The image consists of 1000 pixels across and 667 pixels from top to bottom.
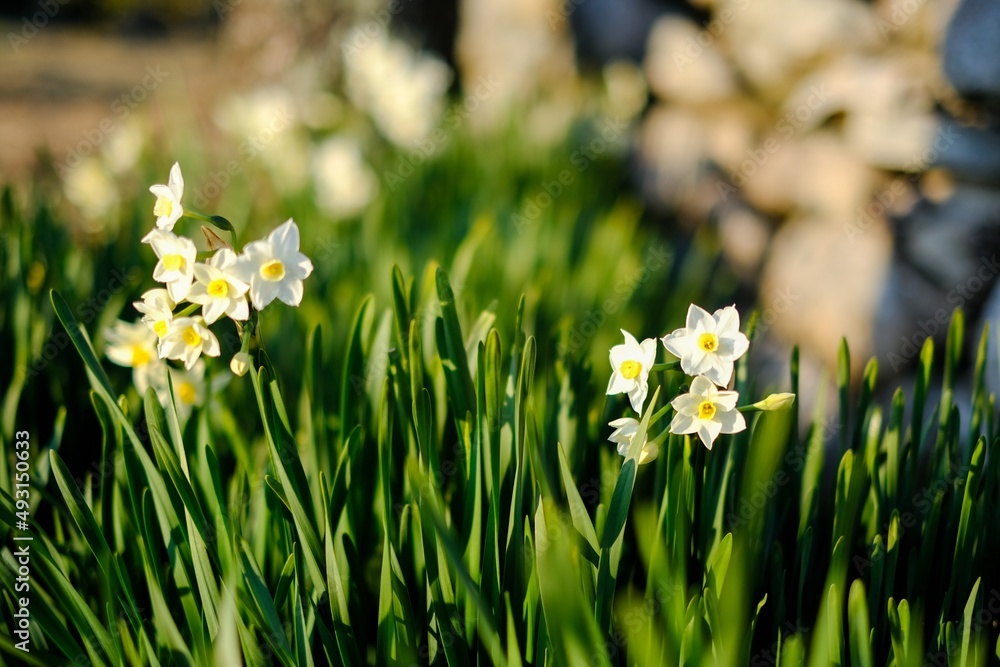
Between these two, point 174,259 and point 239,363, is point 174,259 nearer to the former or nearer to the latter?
point 174,259

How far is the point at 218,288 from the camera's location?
0.90 meters

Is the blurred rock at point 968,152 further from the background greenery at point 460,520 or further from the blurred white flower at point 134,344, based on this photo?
the blurred white flower at point 134,344

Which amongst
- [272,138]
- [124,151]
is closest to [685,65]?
[272,138]

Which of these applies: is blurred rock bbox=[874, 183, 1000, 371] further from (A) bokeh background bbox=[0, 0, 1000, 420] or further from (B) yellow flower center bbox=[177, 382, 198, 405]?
(B) yellow flower center bbox=[177, 382, 198, 405]

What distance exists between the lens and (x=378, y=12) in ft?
11.0

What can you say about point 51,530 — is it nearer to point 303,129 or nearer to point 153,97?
point 303,129

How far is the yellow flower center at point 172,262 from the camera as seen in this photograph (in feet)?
2.96

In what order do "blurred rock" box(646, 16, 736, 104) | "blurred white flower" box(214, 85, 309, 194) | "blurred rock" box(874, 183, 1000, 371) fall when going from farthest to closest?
"blurred white flower" box(214, 85, 309, 194) < "blurred rock" box(646, 16, 736, 104) < "blurred rock" box(874, 183, 1000, 371)

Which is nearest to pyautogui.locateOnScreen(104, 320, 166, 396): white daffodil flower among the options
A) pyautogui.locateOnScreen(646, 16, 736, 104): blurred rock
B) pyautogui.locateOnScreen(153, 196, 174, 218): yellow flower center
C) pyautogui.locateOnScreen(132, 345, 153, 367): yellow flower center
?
pyautogui.locateOnScreen(132, 345, 153, 367): yellow flower center

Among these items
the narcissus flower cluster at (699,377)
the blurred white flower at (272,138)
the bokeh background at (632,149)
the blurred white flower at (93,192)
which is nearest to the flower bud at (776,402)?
the narcissus flower cluster at (699,377)

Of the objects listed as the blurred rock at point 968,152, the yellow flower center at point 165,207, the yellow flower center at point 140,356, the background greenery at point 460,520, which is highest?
the blurred rock at point 968,152

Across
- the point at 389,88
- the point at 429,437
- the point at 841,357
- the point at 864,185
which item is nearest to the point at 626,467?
the point at 429,437

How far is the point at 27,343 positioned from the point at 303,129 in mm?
1858

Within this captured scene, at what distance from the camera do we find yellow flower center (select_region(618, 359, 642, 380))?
2.95 ft
